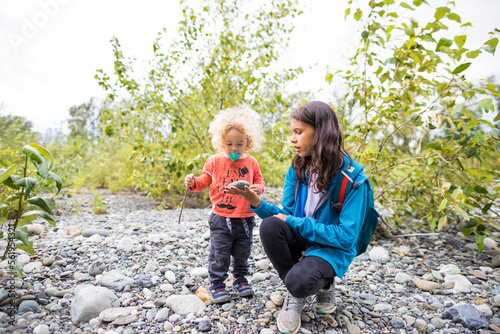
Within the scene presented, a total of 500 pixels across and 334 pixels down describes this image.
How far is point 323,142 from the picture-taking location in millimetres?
1765

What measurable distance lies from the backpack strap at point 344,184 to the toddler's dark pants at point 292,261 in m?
0.34

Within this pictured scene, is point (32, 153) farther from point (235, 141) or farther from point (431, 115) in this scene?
point (431, 115)

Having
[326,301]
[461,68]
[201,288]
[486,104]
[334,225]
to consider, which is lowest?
[201,288]

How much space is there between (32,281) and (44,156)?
3.44ft

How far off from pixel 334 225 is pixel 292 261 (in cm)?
36

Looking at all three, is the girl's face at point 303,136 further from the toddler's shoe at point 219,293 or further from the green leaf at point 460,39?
the green leaf at point 460,39

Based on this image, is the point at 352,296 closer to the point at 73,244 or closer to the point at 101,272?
the point at 101,272

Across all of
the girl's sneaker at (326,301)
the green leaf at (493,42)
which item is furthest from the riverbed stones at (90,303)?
the green leaf at (493,42)

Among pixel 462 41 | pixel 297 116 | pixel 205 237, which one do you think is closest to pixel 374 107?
pixel 462 41

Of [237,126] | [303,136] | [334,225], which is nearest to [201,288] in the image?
[334,225]

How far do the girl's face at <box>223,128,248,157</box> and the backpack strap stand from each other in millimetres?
742

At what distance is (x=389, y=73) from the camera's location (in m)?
2.73

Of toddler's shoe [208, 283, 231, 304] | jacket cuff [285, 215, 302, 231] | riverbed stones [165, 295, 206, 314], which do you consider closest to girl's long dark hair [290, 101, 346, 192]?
jacket cuff [285, 215, 302, 231]

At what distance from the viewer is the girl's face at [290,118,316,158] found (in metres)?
1.83
